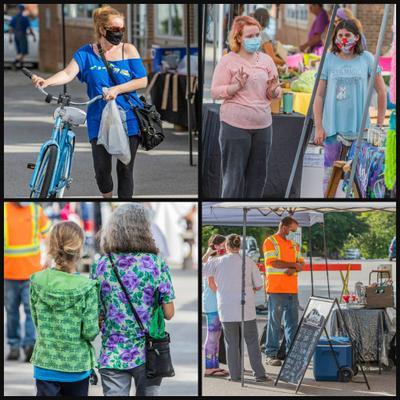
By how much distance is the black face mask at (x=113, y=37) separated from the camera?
6.59m

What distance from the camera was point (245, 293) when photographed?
24.2 ft

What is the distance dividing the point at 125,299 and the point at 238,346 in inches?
85.1

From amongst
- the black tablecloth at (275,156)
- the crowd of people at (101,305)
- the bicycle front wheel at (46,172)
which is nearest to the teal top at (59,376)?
the crowd of people at (101,305)

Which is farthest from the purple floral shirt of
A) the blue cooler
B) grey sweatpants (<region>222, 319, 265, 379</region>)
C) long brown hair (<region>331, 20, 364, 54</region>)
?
the blue cooler

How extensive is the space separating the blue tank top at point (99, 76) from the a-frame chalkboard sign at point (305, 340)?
6.68ft

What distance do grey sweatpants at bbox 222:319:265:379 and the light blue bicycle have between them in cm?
171

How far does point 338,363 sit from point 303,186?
1425 millimetres

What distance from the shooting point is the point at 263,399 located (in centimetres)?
662

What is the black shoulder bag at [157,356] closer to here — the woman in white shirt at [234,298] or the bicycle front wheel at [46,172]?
the bicycle front wheel at [46,172]

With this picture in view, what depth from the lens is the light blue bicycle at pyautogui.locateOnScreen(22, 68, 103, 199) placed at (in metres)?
6.61

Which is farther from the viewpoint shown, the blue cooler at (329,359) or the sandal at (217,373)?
the blue cooler at (329,359)

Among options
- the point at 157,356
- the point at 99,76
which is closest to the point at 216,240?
the point at 99,76

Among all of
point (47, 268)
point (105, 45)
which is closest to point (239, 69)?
point (105, 45)

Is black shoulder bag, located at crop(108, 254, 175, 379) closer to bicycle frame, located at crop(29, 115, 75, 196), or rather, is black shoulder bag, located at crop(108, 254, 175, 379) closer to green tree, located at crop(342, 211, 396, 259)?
bicycle frame, located at crop(29, 115, 75, 196)
